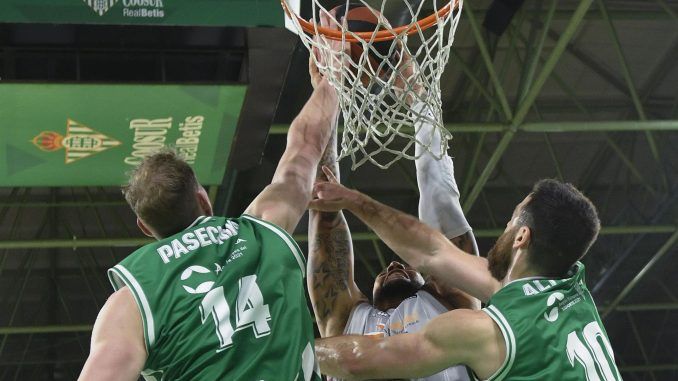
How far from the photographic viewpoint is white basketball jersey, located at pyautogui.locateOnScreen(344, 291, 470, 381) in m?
4.04

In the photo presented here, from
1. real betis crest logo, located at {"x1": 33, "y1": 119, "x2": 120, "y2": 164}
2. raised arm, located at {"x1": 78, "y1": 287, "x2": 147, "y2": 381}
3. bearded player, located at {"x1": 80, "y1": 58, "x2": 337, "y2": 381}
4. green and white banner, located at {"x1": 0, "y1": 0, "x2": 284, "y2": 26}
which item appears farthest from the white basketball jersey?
real betis crest logo, located at {"x1": 33, "y1": 119, "x2": 120, "y2": 164}

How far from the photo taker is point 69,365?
17.0m

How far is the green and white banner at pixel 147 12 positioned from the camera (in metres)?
6.15

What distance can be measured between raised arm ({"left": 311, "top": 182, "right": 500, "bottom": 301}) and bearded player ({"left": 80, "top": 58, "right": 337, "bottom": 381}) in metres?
0.71

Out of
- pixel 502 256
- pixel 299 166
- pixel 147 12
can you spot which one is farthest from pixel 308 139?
pixel 147 12

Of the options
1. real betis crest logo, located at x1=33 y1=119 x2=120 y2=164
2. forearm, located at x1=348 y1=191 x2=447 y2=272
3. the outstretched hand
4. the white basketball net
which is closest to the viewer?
forearm, located at x1=348 y1=191 x2=447 y2=272

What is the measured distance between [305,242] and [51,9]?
23.4ft

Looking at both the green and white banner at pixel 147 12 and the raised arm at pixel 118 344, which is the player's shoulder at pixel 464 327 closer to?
the raised arm at pixel 118 344

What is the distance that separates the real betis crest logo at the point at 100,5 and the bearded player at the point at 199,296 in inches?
124

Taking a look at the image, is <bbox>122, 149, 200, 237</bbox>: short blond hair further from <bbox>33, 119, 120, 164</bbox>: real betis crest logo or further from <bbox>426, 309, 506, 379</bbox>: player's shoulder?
<bbox>33, 119, 120, 164</bbox>: real betis crest logo

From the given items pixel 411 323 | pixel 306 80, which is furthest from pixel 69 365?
pixel 411 323

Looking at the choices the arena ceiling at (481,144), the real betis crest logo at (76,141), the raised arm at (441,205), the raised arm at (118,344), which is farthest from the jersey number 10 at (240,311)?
the real betis crest logo at (76,141)

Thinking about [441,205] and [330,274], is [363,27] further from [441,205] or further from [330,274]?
[330,274]

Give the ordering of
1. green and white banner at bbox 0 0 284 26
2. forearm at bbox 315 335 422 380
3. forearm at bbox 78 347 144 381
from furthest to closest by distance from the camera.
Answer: green and white banner at bbox 0 0 284 26
forearm at bbox 315 335 422 380
forearm at bbox 78 347 144 381
